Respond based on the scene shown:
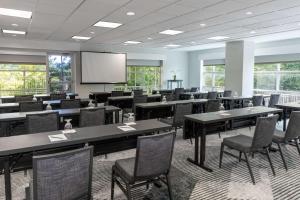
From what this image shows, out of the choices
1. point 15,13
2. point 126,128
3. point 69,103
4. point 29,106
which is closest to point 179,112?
point 126,128

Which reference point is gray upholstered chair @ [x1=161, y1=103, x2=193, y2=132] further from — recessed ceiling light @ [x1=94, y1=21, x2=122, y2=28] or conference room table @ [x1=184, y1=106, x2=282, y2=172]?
recessed ceiling light @ [x1=94, y1=21, x2=122, y2=28]

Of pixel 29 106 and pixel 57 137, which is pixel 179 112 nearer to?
pixel 57 137

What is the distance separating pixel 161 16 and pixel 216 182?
3.80 m

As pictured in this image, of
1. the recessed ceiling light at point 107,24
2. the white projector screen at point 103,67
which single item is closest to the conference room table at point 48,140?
the recessed ceiling light at point 107,24

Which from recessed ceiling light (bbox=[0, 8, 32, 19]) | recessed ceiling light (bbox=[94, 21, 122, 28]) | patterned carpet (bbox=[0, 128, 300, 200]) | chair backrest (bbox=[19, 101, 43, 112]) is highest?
recessed ceiling light (bbox=[94, 21, 122, 28])

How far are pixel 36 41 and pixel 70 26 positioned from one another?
11.8 feet

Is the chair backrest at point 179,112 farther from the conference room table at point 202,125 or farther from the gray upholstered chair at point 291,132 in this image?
the gray upholstered chair at point 291,132

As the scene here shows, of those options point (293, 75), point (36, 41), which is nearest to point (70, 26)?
point (36, 41)

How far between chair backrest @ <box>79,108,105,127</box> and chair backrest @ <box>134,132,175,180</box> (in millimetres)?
1786

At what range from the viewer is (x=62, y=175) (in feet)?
5.36

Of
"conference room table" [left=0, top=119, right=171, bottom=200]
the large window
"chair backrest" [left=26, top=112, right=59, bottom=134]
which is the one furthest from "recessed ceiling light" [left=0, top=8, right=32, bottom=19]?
the large window

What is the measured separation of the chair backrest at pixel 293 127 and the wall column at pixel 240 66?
19.5 ft

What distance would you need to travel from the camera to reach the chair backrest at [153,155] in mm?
2043

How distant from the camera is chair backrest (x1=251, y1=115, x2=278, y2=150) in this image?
9.70 ft
